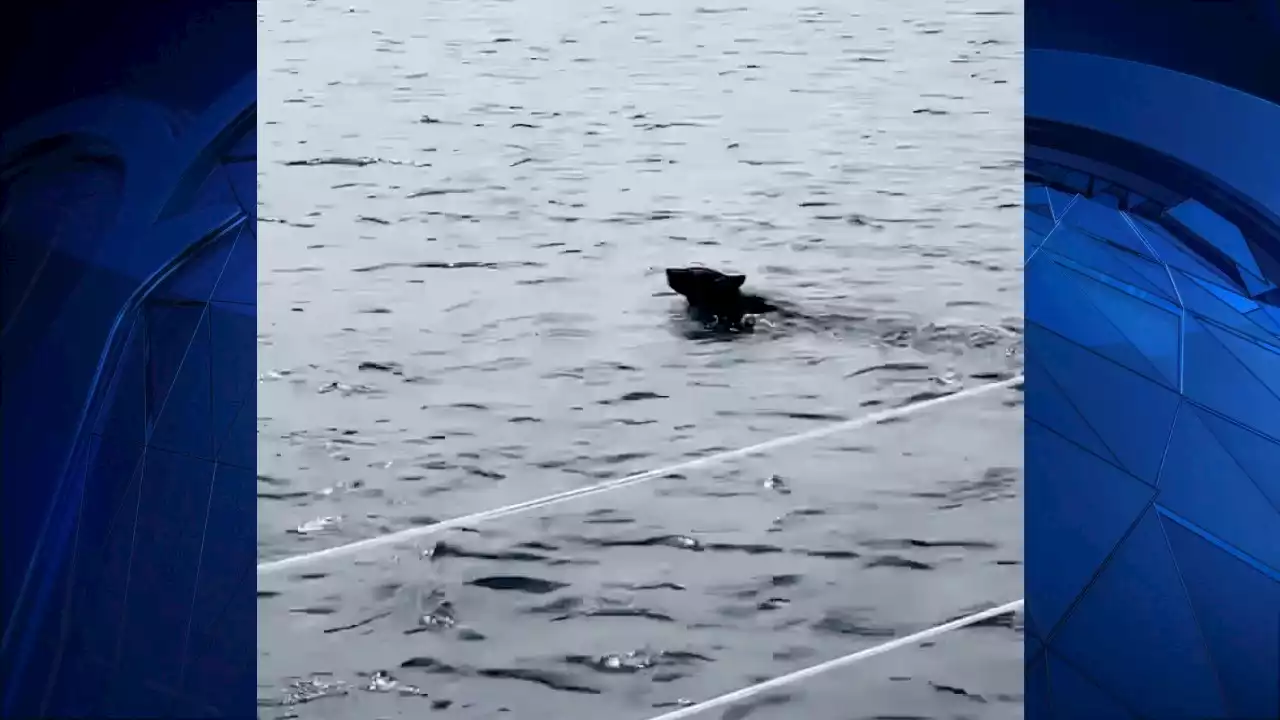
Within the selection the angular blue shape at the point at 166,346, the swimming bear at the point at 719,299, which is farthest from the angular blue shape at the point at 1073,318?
the angular blue shape at the point at 166,346

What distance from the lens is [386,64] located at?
1.73 m

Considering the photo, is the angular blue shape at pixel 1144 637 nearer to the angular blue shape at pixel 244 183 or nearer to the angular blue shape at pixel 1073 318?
the angular blue shape at pixel 1073 318

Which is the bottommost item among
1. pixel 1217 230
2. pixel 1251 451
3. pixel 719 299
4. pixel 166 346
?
pixel 1251 451

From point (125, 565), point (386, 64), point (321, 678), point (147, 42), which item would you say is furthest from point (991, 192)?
point (125, 565)

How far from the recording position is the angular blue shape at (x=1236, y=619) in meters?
1.60

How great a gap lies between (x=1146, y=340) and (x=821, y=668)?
79 centimetres

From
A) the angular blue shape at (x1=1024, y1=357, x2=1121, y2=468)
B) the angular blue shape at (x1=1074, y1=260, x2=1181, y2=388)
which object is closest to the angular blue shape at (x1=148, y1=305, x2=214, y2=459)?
the angular blue shape at (x1=1024, y1=357, x2=1121, y2=468)

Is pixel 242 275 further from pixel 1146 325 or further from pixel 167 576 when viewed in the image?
pixel 1146 325

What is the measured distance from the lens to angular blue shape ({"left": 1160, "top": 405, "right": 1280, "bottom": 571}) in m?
1.63

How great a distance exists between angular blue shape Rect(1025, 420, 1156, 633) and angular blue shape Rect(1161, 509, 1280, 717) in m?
0.11

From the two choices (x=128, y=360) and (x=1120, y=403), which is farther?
(x=128, y=360)

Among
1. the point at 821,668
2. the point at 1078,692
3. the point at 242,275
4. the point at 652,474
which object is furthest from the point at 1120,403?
the point at 242,275

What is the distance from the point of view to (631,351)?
1706mm

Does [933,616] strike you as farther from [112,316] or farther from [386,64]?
[112,316]
